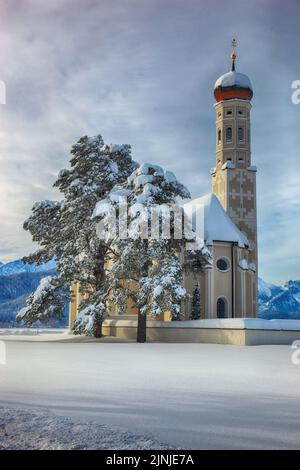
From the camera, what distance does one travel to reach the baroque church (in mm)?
Result: 39562

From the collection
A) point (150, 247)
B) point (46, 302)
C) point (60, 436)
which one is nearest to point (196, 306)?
point (150, 247)

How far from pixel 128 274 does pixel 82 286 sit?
5849mm

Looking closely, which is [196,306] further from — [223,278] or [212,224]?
[212,224]

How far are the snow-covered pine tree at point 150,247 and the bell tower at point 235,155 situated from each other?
67.7ft

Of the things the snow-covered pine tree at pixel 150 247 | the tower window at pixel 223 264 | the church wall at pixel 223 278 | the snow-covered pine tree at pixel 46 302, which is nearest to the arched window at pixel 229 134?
the church wall at pixel 223 278

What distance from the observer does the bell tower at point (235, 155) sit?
50.4 m

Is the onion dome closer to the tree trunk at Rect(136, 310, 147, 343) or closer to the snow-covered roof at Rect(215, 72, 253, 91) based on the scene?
the snow-covered roof at Rect(215, 72, 253, 91)

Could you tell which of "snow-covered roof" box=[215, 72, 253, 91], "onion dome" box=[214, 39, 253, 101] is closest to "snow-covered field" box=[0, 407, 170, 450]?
"onion dome" box=[214, 39, 253, 101]

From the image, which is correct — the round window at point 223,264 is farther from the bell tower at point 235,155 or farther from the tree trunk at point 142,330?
the tree trunk at point 142,330

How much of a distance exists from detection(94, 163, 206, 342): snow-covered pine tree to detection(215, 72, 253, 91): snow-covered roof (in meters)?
26.4
